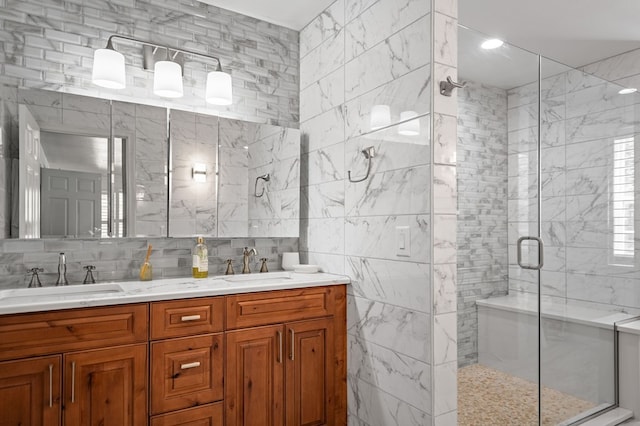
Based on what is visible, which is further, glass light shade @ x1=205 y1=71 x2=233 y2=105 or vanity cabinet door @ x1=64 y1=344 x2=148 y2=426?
glass light shade @ x1=205 y1=71 x2=233 y2=105

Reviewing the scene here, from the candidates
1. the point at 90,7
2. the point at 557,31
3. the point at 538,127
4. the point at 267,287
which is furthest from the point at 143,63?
the point at 557,31

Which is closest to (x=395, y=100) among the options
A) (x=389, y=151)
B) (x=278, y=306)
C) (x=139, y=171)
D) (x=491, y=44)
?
(x=389, y=151)

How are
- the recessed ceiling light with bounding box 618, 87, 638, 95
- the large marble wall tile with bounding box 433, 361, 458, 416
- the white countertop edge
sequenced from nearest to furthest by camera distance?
1. the large marble wall tile with bounding box 433, 361, 458, 416
2. the white countertop edge
3. the recessed ceiling light with bounding box 618, 87, 638, 95

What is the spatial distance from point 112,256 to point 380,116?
5.58ft

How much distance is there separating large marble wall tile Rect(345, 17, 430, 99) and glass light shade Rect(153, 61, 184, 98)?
1.02 m

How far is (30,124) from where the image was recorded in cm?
Result: 198

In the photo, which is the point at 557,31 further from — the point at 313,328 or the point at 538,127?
the point at 313,328

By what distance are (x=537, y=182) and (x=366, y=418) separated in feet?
5.57

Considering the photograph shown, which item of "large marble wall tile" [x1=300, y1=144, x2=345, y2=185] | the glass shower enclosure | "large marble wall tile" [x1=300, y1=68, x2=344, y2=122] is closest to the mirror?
"large marble wall tile" [x1=300, y1=144, x2=345, y2=185]

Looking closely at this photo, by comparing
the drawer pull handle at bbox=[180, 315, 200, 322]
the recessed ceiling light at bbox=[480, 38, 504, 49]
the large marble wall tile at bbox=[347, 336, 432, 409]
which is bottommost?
the large marble wall tile at bbox=[347, 336, 432, 409]

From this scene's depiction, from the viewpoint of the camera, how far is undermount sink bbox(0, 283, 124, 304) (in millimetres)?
1778

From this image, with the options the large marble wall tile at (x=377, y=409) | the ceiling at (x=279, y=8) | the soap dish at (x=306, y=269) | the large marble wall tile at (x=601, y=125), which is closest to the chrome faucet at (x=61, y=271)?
the soap dish at (x=306, y=269)

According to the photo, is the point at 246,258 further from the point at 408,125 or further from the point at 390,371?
the point at 408,125

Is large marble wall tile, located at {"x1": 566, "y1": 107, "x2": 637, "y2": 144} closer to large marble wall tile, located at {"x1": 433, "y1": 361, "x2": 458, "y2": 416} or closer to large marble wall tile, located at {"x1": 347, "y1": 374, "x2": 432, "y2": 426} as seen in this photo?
large marble wall tile, located at {"x1": 433, "y1": 361, "x2": 458, "y2": 416}
